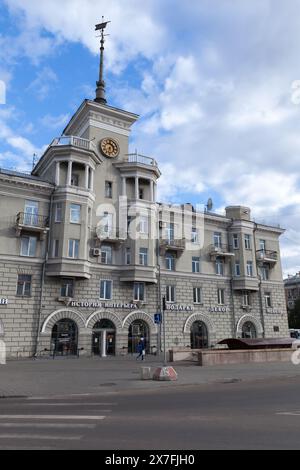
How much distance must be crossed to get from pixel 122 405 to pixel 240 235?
3594 cm

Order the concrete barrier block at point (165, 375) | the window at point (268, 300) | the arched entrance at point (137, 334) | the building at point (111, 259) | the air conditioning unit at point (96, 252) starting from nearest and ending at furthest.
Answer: the concrete barrier block at point (165, 375) → the building at point (111, 259) → the air conditioning unit at point (96, 252) → the arched entrance at point (137, 334) → the window at point (268, 300)

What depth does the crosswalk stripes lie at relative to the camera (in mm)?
6973

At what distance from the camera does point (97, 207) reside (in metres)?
36.9

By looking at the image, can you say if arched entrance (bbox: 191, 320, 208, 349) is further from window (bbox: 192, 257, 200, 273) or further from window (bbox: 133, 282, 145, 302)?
window (bbox: 133, 282, 145, 302)

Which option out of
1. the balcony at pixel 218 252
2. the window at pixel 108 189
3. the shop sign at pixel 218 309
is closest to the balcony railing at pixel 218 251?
the balcony at pixel 218 252

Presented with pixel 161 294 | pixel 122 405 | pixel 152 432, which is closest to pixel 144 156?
pixel 161 294

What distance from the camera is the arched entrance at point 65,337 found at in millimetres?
32219

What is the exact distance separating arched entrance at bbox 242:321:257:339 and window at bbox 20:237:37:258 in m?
23.8

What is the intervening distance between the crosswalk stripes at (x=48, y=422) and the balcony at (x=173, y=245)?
88.6 ft

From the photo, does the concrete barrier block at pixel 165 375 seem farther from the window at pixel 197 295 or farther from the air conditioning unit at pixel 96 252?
the window at pixel 197 295

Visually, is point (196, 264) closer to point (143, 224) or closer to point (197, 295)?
point (197, 295)

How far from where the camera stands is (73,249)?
3344cm

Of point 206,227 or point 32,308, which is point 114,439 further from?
point 206,227

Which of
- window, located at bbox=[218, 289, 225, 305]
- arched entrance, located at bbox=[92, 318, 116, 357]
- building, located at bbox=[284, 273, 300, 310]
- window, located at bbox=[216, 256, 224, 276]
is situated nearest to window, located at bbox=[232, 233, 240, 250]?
window, located at bbox=[216, 256, 224, 276]
